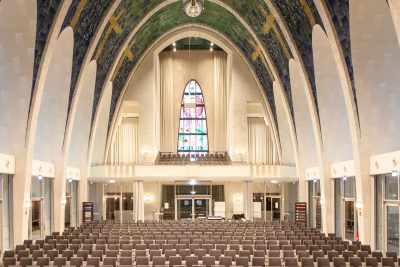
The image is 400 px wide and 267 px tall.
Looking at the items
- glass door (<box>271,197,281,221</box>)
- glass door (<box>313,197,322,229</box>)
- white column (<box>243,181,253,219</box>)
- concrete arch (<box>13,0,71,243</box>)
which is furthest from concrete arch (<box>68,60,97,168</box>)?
glass door (<box>313,197,322,229</box>)

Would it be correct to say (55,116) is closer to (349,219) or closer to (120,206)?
(120,206)

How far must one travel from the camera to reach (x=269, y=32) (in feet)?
110

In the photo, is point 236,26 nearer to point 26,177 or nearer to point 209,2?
point 209,2

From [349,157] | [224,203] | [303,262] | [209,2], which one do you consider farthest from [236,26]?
[303,262]

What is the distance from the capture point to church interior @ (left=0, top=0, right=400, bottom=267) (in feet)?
67.7

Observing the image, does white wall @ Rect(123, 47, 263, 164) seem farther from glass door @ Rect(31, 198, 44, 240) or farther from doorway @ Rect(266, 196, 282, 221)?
glass door @ Rect(31, 198, 44, 240)

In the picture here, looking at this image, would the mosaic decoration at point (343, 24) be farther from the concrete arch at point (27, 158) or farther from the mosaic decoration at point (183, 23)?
the mosaic decoration at point (183, 23)

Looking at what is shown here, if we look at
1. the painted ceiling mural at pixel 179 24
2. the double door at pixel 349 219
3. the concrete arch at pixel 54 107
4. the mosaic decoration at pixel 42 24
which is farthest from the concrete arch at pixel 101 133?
the double door at pixel 349 219

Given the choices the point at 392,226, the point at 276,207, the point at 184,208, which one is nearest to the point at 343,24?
the point at 392,226

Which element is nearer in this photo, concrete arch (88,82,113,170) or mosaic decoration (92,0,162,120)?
mosaic decoration (92,0,162,120)

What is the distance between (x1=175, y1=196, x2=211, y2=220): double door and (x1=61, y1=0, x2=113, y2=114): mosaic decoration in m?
14.7

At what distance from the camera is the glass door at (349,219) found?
27.3 meters

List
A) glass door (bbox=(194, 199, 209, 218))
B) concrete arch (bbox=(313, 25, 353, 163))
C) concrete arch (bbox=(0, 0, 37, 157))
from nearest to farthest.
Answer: concrete arch (bbox=(0, 0, 37, 157)), concrete arch (bbox=(313, 25, 353, 163)), glass door (bbox=(194, 199, 209, 218))

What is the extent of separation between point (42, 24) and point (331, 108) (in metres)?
15.0
